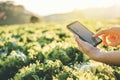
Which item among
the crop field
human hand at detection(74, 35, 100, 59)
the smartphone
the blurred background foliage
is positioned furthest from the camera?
the blurred background foliage

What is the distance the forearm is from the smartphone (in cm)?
35

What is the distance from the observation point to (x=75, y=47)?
849 centimetres

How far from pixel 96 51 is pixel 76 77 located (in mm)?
642

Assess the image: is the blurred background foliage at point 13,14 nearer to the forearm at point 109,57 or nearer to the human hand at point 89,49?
the human hand at point 89,49

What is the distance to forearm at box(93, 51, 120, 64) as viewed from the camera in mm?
5430

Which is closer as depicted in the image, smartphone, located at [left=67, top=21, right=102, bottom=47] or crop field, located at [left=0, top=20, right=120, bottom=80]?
smartphone, located at [left=67, top=21, right=102, bottom=47]

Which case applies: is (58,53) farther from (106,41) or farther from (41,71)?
(106,41)

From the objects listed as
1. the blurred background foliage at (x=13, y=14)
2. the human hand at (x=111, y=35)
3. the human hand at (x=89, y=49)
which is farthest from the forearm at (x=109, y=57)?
the blurred background foliage at (x=13, y=14)

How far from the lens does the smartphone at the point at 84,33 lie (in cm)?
590

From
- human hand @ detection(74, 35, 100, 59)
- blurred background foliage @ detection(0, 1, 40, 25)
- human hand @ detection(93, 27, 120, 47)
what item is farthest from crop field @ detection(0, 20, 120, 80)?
blurred background foliage @ detection(0, 1, 40, 25)

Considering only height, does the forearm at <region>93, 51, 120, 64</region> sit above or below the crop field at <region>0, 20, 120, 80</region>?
above

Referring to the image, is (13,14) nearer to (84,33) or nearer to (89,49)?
(84,33)

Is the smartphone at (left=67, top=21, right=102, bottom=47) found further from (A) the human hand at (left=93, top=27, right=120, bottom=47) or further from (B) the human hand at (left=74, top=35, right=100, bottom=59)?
(B) the human hand at (left=74, top=35, right=100, bottom=59)

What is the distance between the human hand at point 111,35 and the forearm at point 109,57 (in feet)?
1.02
